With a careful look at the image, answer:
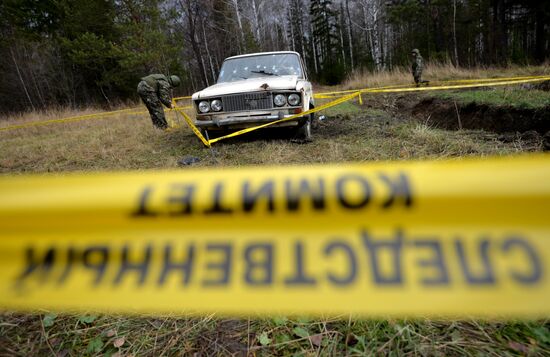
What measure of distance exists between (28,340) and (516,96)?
25.5ft

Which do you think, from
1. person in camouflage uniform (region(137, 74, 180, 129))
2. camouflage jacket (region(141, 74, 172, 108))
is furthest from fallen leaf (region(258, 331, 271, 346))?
camouflage jacket (region(141, 74, 172, 108))

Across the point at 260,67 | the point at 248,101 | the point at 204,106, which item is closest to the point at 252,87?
the point at 248,101

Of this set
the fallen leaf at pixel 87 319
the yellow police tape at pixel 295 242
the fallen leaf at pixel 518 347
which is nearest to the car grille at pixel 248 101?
the fallen leaf at pixel 87 319

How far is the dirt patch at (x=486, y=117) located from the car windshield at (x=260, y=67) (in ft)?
9.08

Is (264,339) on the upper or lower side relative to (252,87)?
lower

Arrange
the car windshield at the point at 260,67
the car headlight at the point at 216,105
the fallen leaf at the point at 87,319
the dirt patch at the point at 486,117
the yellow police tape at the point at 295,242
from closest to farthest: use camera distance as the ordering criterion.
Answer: the yellow police tape at the point at 295,242, the fallen leaf at the point at 87,319, the dirt patch at the point at 486,117, the car headlight at the point at 216,105, the car windshield at the point at 260,67

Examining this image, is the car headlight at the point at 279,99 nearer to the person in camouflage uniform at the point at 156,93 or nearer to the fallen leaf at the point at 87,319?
the fallen leaf at the point at 87,319

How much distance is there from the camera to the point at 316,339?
4.03 feet

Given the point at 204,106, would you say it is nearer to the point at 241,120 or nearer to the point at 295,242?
the point at 241,120

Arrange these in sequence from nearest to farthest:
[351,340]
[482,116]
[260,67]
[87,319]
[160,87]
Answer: [351,340], [87,319], [482,116], [260,67], [160,87]

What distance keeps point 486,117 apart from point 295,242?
20.2 feet

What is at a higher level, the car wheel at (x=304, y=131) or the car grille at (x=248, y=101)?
the car grille at (x=248, y=101)

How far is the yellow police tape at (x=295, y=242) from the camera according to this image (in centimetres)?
76

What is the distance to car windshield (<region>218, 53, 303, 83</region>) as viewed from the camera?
5691 millimetres
